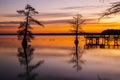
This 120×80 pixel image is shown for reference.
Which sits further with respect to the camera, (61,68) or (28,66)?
(28,66)

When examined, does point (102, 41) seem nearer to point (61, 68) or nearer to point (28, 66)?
point (28, 66)

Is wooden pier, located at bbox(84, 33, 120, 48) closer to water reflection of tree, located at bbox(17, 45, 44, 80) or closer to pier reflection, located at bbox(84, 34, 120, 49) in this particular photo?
pier reflection, located at bbox(84, 34, 120, 49)

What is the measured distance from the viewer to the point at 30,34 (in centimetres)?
6494

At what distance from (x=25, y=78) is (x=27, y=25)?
4815 cm

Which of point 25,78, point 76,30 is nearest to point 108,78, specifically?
point 25,78

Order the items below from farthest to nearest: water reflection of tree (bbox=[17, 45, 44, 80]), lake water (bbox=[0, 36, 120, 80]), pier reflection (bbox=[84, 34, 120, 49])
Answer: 1. pier reflection (bbox=[84, 34, 120, 49])
2. water reflection of tree (bbox=[17, 45, 44, 80])
3. lake water (bbox=[0, 36, 120, 80])

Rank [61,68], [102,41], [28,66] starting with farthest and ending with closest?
[102,41]
[28,66]
[61,68]

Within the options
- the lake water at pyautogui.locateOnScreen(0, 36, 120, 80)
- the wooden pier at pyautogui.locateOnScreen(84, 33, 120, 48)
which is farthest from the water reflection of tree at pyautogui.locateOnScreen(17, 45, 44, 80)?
the wooden pier at pyautogui.locateOnScreen(84, 33, 120, 48)

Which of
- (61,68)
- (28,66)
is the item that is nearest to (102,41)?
(28,66)

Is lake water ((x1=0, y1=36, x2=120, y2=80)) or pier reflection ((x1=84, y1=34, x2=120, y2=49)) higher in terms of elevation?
lake water ((x1=0, y1=36, x2=120, y2=80))

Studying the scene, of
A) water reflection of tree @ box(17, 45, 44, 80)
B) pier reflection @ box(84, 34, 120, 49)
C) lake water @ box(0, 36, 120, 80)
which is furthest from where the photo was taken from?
pier reflection @ box(84, 34, 120, 49)

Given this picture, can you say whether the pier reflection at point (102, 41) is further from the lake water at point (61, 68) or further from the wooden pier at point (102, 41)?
the lake water at point (61, 68)

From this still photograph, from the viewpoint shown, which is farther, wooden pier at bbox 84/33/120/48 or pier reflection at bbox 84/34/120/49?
wooden pier at bbox 84/33/120/48

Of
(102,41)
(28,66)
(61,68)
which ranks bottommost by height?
(102,41)
